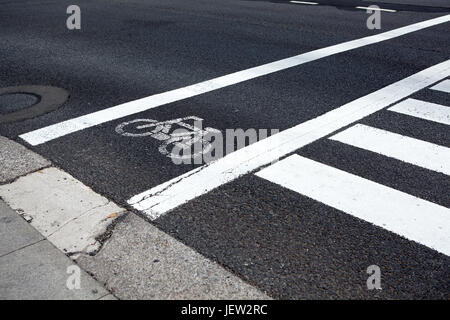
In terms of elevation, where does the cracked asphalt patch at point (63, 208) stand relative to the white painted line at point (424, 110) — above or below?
below

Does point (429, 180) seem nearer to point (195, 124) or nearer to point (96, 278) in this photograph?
point (195, 124)

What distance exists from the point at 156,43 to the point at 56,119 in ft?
14.3

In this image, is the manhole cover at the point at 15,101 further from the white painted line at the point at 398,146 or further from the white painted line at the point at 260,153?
the white painted line at the point at 398,146

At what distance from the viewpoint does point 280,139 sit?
559 cm

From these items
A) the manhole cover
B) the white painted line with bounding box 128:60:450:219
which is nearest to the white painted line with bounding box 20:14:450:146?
the manhole cover

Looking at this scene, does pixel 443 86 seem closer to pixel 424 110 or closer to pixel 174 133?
pixel 424 110

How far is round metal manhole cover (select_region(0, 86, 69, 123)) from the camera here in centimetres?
642

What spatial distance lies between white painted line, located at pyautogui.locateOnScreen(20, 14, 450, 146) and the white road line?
248 cm

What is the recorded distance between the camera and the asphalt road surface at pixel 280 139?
369 cm

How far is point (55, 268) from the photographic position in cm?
346

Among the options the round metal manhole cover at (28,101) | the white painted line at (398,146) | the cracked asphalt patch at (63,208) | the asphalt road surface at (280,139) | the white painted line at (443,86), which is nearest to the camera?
the asphalt road surface at (280,139)

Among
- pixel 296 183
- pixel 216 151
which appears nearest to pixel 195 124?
pixel 216 151

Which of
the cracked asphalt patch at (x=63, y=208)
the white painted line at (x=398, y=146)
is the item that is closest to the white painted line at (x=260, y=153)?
the white painted line at (x=398, y=146)
